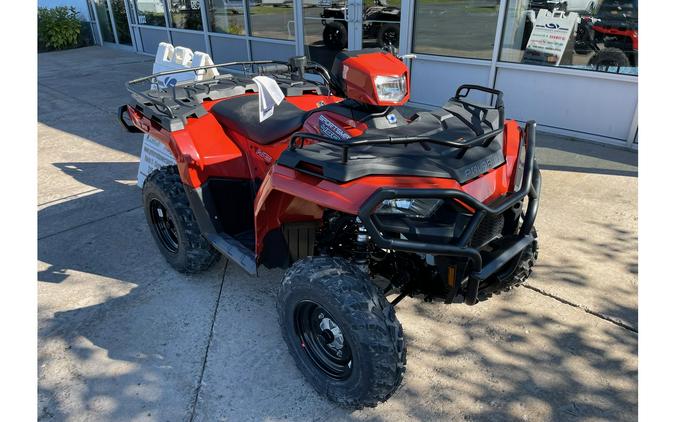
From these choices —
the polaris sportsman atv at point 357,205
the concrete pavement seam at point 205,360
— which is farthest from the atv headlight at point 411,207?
the concrete pavement seam at point 205,360

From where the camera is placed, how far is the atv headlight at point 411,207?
1.97 m

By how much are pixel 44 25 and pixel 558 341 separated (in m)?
17.8

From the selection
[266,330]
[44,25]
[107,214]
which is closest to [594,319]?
[266,330]

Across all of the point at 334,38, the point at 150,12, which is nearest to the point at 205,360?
the point at 334,38

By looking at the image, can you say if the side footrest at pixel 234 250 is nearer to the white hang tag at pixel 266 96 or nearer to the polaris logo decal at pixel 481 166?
the white hang tag at pixel 266 96

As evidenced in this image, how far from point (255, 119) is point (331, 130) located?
0.79 metres

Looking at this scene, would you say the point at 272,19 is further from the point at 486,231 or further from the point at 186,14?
the point at 486,231

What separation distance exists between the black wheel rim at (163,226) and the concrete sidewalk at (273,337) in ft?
0.58

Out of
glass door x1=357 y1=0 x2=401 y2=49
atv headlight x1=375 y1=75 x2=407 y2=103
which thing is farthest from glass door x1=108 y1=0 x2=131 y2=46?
atv headlight x1=375 y1=75 x2=407 y2=103

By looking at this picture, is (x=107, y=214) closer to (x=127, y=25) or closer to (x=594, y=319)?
(x=594, y=319)

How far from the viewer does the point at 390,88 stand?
83.1 inches

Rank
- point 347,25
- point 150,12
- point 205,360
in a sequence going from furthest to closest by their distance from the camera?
point 150,12 < point 347,25 < point 205,360

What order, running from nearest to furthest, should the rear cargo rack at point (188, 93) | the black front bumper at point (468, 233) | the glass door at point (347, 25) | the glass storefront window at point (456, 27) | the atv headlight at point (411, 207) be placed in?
the black front bumper at point (468, 233) → the atv headlight at point (411, 207) → the rear cargo rack at point (188, 93) → the glass storefront window at point (456, 27) → the glass door at point (347, 25)

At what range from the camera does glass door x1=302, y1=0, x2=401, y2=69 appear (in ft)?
22.5
